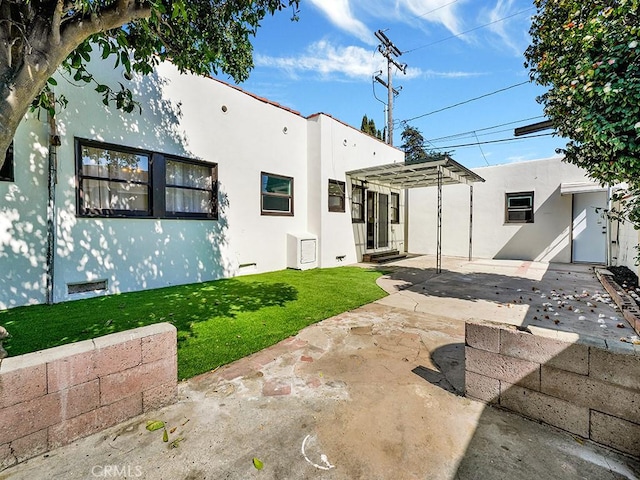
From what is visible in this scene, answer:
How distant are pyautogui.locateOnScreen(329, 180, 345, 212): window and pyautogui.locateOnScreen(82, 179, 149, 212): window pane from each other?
5702 millimetres

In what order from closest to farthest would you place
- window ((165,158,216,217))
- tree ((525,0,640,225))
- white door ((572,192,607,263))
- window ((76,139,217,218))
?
1. tree ((525,0,640,225))
2. window ((76,139,217,218))
3. window ((165,158,216,217))
4. white door ((572,192,607,263))

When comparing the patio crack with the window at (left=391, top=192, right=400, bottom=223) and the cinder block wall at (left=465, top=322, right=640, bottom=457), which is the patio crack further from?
the window at (left=391, top=192, right=400, bottom=223)

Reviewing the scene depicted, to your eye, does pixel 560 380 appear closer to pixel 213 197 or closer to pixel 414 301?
pixel 414 301

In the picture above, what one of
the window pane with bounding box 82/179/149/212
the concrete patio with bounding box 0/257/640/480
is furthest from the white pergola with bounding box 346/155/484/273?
the window pane with bounding box 82/179/149/212

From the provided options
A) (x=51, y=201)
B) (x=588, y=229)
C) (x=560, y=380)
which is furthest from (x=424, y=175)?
(x=51, y=201)

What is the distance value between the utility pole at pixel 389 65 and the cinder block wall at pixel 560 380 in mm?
16604

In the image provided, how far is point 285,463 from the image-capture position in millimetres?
1763

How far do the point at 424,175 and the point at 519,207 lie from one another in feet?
16.6

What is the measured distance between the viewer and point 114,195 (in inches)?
230

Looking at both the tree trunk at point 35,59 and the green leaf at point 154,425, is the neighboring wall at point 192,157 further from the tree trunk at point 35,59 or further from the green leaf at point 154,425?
the green leaf at point 154,425

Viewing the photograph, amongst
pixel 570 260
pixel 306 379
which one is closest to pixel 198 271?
pixel 306 379

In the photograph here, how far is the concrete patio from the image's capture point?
171 cm

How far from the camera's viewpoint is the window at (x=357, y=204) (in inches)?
438
